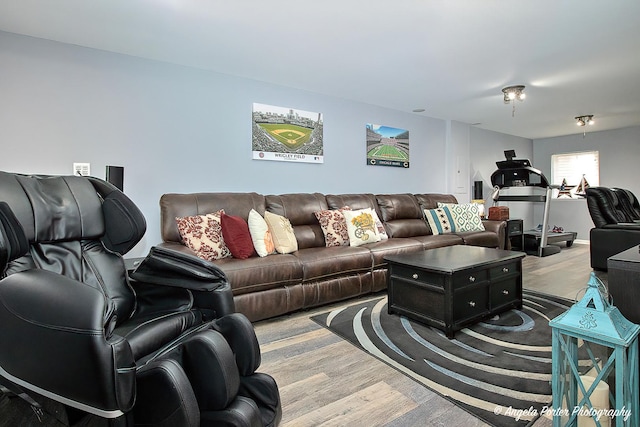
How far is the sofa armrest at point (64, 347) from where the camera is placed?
2.78 ft

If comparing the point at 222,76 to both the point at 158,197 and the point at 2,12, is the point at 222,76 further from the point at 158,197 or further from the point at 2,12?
the point at 2,12

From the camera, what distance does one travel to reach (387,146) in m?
4.79

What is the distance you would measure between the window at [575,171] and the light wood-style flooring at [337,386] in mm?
7179

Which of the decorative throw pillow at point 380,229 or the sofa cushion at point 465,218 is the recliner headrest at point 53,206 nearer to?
the decorative throw pillow at point 380,229

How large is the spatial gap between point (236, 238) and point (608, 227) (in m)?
4.65

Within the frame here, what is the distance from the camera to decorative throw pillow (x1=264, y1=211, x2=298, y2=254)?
304 centimetres

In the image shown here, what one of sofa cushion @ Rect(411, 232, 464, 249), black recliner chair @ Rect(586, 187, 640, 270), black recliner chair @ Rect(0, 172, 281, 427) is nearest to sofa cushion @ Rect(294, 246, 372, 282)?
sofa cushion @ Rect(411, 232, 464, 249)

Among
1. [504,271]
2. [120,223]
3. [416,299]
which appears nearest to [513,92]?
[504,271]

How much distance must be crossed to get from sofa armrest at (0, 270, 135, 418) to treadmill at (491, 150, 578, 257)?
5996 millimetres

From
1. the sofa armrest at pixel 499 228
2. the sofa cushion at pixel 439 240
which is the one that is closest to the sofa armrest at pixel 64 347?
the sofa cushion at pixel 439 240

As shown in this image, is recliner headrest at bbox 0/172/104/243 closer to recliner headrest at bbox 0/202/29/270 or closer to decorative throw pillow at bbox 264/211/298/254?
recliner headrest at bbox 0/202/29/270

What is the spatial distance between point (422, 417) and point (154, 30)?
3133mm

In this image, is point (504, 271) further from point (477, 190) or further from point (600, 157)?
point (600, 157)

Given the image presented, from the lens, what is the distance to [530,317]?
8.74 ft
